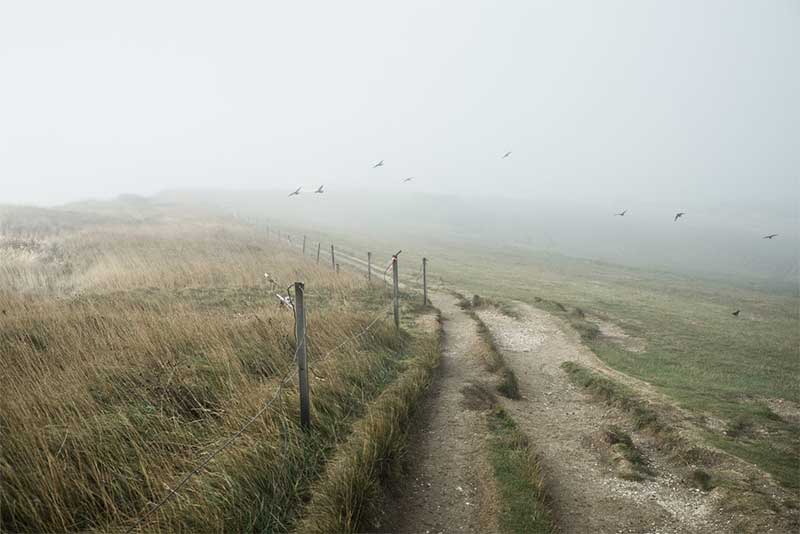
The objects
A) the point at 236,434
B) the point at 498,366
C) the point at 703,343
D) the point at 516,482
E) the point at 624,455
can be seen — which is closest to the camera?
the point at 236,434

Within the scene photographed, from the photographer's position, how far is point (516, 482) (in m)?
6.29

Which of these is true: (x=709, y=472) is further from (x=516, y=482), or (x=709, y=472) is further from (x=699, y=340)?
(x=699, y=340)

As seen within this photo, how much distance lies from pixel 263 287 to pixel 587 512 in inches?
607

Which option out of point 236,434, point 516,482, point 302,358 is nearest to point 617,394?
point 516,482

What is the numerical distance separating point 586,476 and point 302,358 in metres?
4.85

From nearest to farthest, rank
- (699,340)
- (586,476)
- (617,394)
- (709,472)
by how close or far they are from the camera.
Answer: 1. (586,476)
2. (709,472)
3. (617,394)
4. (699,340)

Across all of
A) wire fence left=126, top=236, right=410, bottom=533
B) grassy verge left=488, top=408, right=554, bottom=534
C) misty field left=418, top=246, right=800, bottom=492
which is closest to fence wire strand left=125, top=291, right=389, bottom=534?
wire fence left=126, top=236, right=410, bottom=533

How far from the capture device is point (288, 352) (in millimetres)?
9188

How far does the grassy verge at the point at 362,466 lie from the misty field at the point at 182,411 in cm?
3

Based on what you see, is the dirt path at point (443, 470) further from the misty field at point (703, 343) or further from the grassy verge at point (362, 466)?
the misty field at point (703, 343)

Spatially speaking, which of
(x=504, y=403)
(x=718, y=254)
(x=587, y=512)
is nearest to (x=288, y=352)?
(x=504, y=403)

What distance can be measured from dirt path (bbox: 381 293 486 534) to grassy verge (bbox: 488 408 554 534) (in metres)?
0.26

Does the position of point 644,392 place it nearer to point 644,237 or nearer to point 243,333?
point 243,333

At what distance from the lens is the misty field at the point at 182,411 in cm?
476
